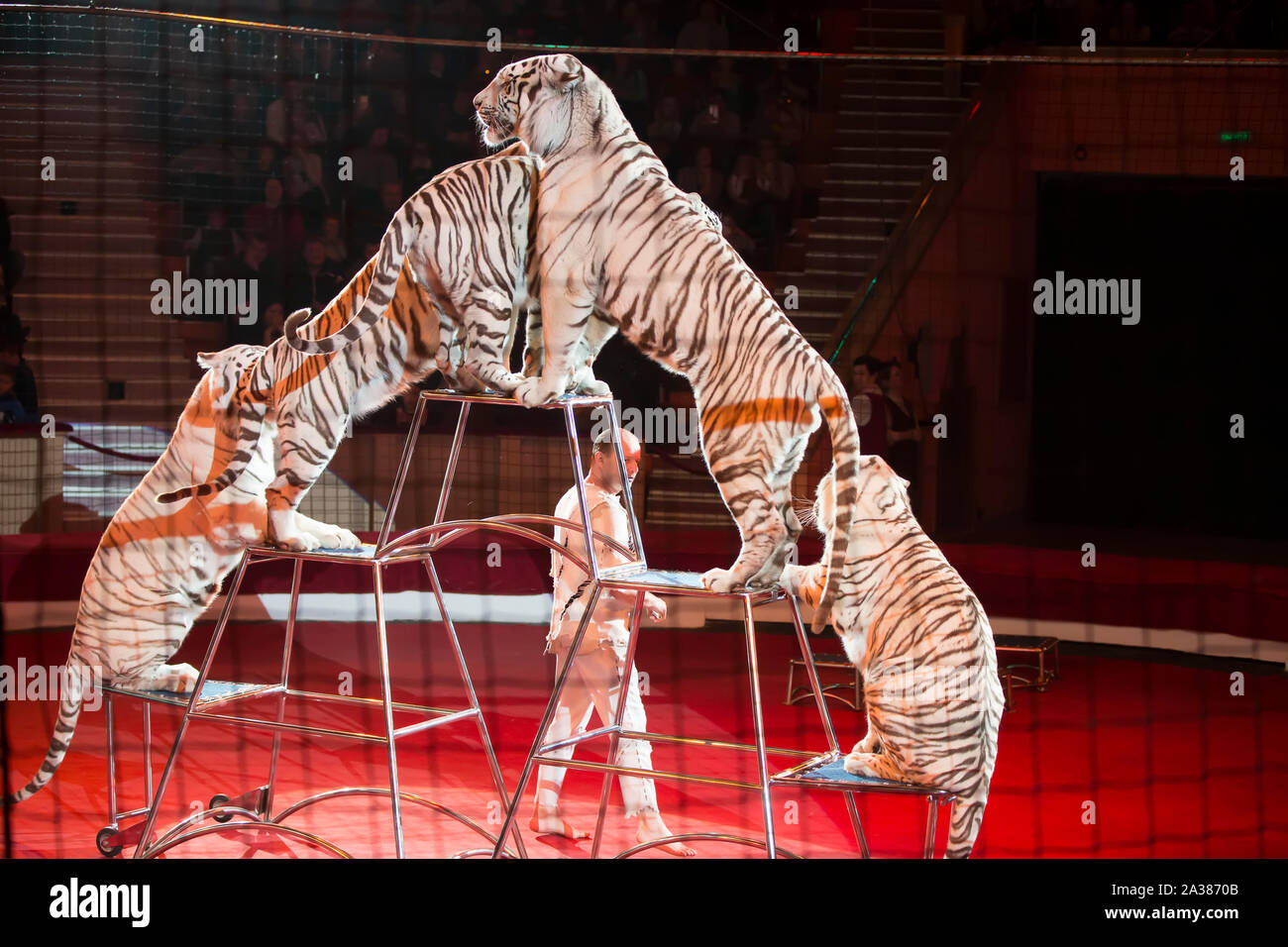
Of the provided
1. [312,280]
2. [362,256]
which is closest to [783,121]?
[362,256]

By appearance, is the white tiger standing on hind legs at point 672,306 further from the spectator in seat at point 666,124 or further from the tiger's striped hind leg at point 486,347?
the spectator in seat at point 666,124

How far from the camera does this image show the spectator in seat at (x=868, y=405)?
5762 mm

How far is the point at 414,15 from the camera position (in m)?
6.82

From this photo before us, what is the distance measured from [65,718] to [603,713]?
1.63 metres

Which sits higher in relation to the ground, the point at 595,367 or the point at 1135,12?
the point at 1135,12

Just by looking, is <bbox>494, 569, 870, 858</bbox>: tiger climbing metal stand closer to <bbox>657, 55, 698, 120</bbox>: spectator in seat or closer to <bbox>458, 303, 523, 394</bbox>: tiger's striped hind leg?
<bbox>458, 303, 523, 394</bbox>: tiger's striped hind leg

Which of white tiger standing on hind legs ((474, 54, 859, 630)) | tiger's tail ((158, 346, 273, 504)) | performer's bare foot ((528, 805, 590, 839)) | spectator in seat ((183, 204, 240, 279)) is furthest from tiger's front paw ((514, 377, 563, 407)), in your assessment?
spectator in seat ((183, 204, 240, 279))

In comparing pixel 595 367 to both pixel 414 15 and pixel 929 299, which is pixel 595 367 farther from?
pixel 414 15

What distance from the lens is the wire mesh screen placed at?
5973mm

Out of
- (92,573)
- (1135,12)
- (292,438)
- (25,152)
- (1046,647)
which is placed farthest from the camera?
(1135,12)

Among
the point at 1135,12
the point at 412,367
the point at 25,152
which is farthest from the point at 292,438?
the point at 1135,12
